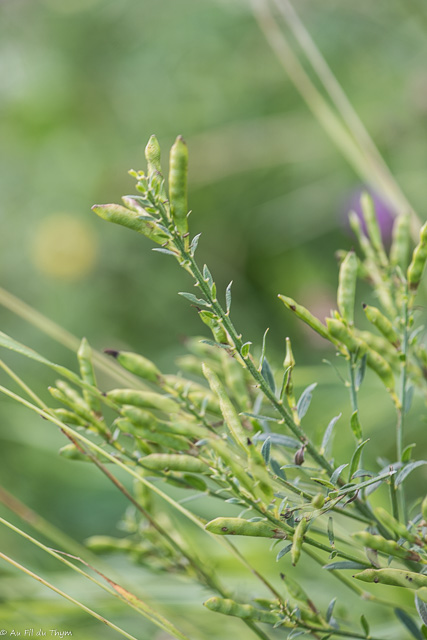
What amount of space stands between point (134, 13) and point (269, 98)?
517 mm

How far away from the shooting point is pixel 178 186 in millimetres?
284

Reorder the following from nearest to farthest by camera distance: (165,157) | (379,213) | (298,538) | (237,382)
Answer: (298,538) → (237,382) → (379,213) → (165,157)

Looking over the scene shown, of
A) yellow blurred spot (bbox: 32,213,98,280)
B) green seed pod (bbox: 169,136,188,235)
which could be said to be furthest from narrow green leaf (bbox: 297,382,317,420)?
yellow blurred spot (bbox: 32,213,98,280)

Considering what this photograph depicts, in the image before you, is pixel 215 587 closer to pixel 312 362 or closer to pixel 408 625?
pixel 408 625

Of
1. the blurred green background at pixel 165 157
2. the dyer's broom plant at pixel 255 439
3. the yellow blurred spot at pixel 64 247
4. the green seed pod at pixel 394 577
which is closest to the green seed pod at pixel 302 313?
the dyer's broom plant at pixel 255 439

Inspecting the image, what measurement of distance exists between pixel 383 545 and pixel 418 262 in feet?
0.50

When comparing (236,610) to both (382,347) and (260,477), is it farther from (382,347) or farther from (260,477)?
(382,347)

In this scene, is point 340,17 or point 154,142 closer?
point 154,142

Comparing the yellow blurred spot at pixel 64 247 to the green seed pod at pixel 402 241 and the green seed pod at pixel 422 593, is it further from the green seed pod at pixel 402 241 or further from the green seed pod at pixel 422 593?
the green seed pod at pixel 422 593

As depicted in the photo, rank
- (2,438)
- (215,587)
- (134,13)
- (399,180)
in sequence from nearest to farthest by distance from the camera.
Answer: (215,587) → (2,438) → (399,180) → (134,13)

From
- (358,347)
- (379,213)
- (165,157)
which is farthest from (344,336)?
(165,157)

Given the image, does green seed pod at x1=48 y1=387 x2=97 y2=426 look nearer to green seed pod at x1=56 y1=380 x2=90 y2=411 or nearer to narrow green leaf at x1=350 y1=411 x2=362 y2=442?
green seed pod at x1=56 y1=380 x2=90 y2=411

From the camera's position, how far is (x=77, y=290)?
1.53 m

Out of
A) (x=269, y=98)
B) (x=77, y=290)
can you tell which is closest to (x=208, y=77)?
(x=269, y=98)
